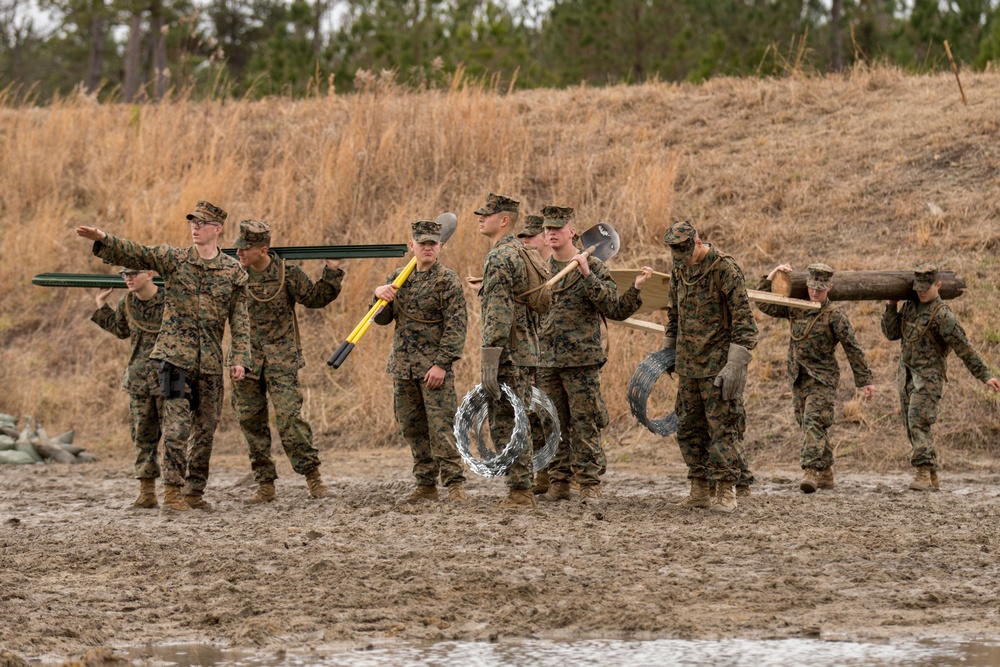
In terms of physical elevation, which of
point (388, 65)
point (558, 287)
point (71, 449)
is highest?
point (388, 65)

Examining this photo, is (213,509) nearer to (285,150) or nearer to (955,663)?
(955,663)

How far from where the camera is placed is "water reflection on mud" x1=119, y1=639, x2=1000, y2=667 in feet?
18.0

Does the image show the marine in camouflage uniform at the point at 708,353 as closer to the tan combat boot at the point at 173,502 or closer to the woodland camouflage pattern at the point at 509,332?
the woodland camouflage pattern at the point at 509,332

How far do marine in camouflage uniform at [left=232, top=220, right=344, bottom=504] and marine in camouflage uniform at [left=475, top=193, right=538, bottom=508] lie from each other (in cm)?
129

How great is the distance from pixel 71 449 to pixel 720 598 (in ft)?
29.1

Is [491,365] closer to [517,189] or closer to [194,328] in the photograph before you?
[194,328]

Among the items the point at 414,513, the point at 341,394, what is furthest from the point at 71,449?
the point at 414,513

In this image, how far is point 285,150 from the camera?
19359mm

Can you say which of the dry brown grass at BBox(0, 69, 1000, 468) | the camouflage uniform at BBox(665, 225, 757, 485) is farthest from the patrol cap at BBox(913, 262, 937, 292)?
the dry brown grass at BBox(0, 69, 1000, 468)

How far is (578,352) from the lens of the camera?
31.6 ft

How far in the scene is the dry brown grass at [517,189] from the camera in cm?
1445

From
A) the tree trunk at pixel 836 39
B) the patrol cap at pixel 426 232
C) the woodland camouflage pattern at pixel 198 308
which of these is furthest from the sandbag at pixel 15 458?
the tree trunk at pixel 836 39

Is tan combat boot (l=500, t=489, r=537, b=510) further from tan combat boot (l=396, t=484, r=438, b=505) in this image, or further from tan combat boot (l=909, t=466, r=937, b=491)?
tan combat boot (l=909, t=466, r=937, b=491)

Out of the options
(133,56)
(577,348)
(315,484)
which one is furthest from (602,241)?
(133,56)
